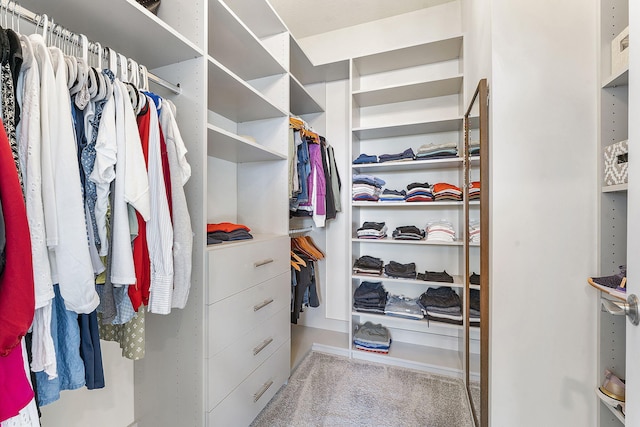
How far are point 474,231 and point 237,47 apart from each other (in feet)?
5.55

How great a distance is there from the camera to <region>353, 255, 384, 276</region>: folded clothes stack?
2178mm

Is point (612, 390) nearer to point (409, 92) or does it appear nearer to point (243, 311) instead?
point (243, 311)

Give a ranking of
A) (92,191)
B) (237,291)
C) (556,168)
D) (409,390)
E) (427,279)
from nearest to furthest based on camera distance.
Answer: (92,191)
(556,168)
(237,291)
(409,390)
(427,279)

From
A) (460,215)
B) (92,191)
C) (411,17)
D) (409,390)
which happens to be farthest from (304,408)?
(411,17)

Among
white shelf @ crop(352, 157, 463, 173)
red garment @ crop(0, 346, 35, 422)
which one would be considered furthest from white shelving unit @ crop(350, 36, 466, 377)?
red garment @ crop(0, 346, 35, 422)

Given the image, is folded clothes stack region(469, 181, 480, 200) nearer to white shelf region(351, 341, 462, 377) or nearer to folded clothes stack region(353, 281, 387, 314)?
folded clothes stack region(353, 281, 387, 314)

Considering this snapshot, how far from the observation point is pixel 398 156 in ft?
7.04

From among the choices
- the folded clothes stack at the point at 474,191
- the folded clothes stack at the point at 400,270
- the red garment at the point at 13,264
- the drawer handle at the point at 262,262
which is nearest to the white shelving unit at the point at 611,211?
the folded clothes stack at the point at 474,191

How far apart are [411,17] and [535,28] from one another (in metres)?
1.48

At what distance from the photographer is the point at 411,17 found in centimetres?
223

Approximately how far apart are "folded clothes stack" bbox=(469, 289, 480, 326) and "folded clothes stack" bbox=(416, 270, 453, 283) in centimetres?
40

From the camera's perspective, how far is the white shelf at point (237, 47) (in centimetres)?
131

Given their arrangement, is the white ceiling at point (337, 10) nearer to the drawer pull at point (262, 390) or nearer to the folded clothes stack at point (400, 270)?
the folded clothes stack at point (400, 270)

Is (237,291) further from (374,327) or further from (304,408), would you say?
(374,327)
